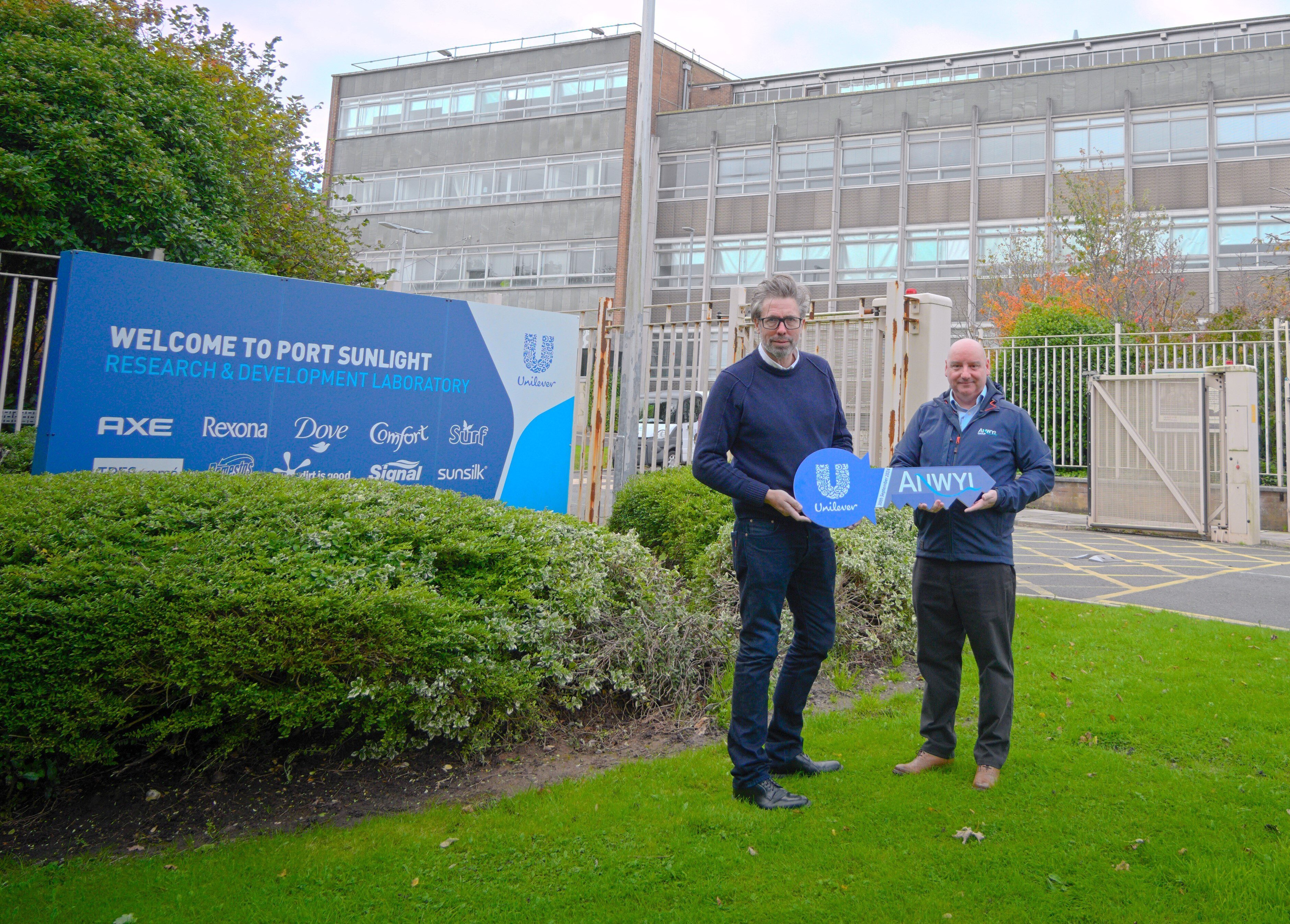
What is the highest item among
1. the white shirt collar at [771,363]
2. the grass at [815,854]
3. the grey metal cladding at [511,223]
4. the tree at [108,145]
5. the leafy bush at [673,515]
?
the grey metal cladding at [511,223]

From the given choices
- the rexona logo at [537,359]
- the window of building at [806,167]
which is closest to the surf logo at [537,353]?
the rexona logo at [537,359]

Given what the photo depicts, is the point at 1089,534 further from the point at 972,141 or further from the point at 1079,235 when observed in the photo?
the point at 972,141

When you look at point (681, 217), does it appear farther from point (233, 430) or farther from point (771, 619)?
point (771, 619)

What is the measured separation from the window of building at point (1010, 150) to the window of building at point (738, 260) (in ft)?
29.7

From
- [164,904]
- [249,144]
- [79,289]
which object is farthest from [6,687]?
[249,144]

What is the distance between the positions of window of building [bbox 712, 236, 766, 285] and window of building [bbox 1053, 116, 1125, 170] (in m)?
11.7

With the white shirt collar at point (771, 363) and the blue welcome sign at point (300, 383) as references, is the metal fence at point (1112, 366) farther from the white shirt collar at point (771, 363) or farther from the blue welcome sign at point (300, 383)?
the white shirt collar at point (771, 363)

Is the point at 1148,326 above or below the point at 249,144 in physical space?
above

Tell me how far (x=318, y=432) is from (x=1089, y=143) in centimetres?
3517

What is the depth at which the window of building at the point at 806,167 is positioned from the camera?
3731cm

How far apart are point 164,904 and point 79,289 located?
410cm

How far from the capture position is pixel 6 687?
3.17 metres

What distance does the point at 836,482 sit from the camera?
3676mm

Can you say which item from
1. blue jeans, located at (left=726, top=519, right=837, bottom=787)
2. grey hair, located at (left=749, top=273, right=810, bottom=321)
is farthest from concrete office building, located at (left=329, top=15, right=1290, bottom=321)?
blue jeans, located at (left=726, top=519, right=837, bottom=787)
